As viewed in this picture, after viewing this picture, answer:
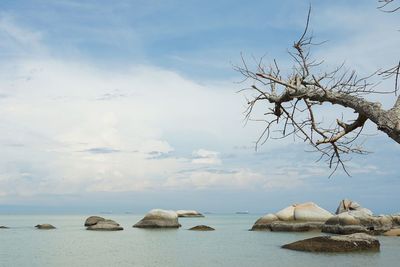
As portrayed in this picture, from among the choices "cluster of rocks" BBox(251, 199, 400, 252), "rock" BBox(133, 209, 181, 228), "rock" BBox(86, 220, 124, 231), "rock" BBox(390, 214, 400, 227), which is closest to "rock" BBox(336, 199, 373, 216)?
"cluster of rocks" BBox(251, 199, 400, 252)

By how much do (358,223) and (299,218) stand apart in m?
6.64

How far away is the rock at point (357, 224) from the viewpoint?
1491 inches

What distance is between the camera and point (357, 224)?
1531 inches

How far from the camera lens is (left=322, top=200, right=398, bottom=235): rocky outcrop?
3784cm

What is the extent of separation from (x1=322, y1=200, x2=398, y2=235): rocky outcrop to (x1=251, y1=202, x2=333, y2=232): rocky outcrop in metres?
2.41

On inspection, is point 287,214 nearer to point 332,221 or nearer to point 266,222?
point 266,222

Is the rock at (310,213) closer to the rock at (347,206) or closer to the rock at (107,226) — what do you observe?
the rock at (347,206)

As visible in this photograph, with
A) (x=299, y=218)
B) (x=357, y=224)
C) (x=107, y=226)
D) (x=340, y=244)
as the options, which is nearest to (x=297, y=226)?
(x=299, y=218)

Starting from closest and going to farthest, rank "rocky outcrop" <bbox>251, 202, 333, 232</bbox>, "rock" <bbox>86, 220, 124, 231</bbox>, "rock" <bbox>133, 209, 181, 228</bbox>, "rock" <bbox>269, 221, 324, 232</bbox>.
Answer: "rock" <bbox>269, 221, 324, 232</bbox>
"rocky outcrop" <bbox>251, 202, 333, 232</bbox>
"rock" <bbox>133, 209, 181, 228</bbox>
"rock" <bbox>86, 220, 124, 231</bbox>

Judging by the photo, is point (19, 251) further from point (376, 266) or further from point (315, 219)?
point (315, 219)

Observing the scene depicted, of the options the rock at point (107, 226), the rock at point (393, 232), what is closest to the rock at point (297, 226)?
the rock at point (393, 232)

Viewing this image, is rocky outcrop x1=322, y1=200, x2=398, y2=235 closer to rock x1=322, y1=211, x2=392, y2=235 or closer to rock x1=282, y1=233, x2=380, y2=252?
rock x1=322, y1=211, x2=392, y2=235

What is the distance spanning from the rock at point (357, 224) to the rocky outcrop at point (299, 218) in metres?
2.41

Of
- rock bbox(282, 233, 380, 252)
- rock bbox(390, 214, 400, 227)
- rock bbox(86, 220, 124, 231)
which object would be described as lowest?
rock bbox(282, 233, 380, 252)
